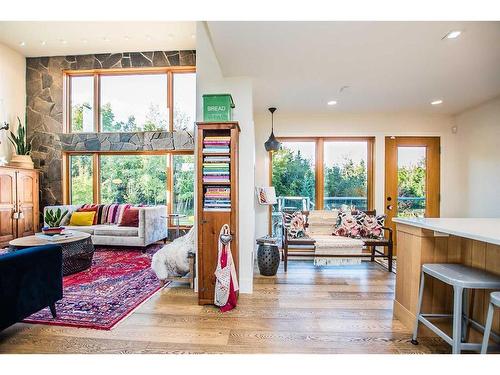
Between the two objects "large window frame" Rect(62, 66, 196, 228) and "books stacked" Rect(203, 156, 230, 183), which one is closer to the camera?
"books stacked" Rect(203, 156, 230, 183)

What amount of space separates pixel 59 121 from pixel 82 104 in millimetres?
613

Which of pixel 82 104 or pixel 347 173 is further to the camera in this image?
pixel 82 104

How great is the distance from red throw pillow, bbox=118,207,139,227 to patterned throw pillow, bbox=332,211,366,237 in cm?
355

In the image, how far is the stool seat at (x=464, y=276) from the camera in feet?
5.09

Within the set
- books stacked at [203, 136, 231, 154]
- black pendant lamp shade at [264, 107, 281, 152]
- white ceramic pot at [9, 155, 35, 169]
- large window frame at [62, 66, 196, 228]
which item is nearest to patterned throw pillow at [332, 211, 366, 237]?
black pendant lamp shade at [264, 107, 281, 152]


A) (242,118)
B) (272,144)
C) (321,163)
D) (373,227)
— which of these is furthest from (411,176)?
(242,118)

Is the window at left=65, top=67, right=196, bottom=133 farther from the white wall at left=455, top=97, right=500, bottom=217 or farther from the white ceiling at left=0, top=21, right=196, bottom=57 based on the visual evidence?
the white wall at left=455, top=97, right=500, bottom=217

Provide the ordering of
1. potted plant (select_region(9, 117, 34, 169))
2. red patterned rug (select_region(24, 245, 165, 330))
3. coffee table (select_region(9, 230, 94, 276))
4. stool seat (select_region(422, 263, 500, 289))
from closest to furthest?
stool seat (select_region(422, 263, 500, 289)) < red patterned rug (select_region(24, 245, 165, 330)) < coffee table (select_region(9, 230, 94, 276)) < potted plant (select_region(9, 117, 34, 169))

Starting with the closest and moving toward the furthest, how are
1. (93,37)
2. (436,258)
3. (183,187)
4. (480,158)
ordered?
(436,258) < (480,158) < (93,37) < (183,187)

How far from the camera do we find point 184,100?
5.80 m

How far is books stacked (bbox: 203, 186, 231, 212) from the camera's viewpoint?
2.62 metres

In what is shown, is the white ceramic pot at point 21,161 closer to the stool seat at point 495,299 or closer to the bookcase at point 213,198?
the bookcase at point 213,198

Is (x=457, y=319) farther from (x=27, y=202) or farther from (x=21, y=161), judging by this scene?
(x=21, y=161)
